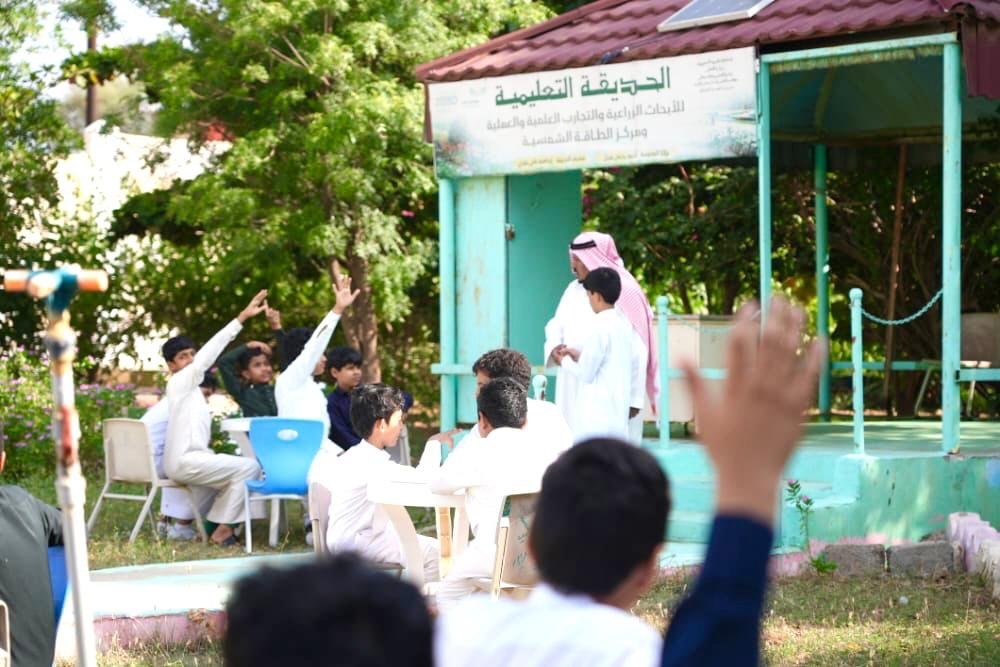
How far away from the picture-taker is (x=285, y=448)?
9.06 meters

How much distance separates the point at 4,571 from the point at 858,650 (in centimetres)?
342

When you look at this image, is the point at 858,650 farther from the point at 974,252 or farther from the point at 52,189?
the point at 52,189

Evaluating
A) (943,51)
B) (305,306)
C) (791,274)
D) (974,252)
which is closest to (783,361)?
(943,51)

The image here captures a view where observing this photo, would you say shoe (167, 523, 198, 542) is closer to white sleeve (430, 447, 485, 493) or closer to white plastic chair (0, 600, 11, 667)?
white sleeve (430, 447, 485, 493)

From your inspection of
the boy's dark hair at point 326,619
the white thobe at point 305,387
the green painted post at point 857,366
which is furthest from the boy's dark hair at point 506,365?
the boy's dark hair at point 326,619

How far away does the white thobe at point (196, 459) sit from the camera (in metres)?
9.45

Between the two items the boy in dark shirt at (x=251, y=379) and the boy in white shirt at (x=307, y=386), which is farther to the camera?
the boy in dark shirt at (x=251, y=379)

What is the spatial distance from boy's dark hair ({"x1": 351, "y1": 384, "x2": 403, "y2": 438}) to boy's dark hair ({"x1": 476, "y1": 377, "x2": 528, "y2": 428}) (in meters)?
0.51

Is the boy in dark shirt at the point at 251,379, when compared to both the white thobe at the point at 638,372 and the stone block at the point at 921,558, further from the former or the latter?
the stone block at the point at 921,558

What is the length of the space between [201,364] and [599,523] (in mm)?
7401

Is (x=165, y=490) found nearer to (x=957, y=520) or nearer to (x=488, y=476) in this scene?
(x=488, y=476)

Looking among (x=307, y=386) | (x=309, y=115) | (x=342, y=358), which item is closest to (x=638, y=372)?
(x=342, y=358)

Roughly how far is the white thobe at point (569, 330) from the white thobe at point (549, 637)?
6233mm

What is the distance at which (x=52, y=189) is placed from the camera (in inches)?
A: 658
